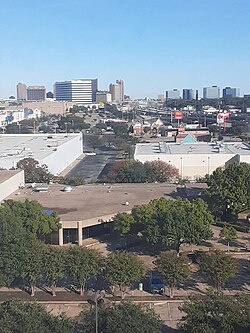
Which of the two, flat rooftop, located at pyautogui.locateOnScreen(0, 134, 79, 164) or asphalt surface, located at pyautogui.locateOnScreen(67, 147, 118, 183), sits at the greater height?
flat rooftop, located at pyautogui.locateOnScreen(0, 134, 79, 164)

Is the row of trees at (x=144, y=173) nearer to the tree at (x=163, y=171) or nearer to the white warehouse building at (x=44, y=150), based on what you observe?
the tree at (x=163, y=171)

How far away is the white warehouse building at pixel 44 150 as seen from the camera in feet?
64.2

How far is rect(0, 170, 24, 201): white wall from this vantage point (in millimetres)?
12608

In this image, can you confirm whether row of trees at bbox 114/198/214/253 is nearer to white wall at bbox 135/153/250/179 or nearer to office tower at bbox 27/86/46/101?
white wall at bbox 135/153/250/179

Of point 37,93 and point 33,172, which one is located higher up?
point 37,93

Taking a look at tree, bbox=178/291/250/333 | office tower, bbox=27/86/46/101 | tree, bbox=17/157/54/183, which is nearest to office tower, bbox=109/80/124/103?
office tower, bbox=27/86/46/101

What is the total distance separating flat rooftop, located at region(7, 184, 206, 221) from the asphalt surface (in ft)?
15.7

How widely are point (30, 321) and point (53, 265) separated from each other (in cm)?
226

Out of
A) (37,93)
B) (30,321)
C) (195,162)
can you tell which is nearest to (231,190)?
(30,321)

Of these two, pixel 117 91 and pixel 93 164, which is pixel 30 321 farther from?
pixel 117 91

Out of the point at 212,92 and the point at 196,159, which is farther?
the point at 212,92

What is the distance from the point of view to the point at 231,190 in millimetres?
11227

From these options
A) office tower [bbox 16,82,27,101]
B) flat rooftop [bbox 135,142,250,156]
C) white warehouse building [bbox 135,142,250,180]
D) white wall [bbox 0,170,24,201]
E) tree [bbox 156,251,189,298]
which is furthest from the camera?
office tower [bbox 16,82,27,101]

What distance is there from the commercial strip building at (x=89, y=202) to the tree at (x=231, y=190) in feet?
5.84
